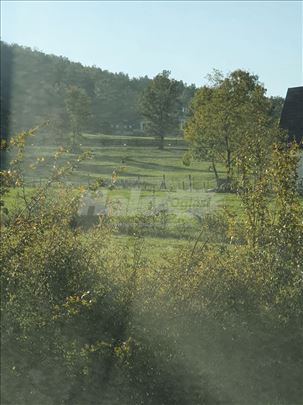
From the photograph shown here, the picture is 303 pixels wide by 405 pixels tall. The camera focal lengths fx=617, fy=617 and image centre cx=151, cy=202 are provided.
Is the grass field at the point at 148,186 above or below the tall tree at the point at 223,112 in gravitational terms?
below

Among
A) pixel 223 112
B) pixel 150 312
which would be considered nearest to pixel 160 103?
pixel 223 112

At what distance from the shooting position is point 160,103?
8594 centimetres

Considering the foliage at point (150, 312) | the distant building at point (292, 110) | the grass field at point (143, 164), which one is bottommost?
the grass field at point (143, 164)

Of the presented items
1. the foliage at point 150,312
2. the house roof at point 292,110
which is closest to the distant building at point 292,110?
the house roof at point 292,110

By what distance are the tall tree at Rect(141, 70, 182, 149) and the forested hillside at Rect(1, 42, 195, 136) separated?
15.4ft

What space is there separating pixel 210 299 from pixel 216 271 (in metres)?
0.36

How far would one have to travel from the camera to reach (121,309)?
18.4 feet

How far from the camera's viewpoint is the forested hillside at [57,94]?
202 feet

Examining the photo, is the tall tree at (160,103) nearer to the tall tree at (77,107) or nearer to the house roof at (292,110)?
the tall tree at (77,107)

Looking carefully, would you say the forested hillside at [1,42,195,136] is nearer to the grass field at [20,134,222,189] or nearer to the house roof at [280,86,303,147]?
the grass field at [20,134,222,189]

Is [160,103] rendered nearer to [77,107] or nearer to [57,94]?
[57,94]

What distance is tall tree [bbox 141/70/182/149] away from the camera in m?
84.5

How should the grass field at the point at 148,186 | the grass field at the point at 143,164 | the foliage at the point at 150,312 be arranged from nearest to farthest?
the foliage at the point at 150,312, the grass field at the point at 148,186, the grass field at the point at 143,164

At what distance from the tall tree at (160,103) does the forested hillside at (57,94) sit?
4.69 meters
